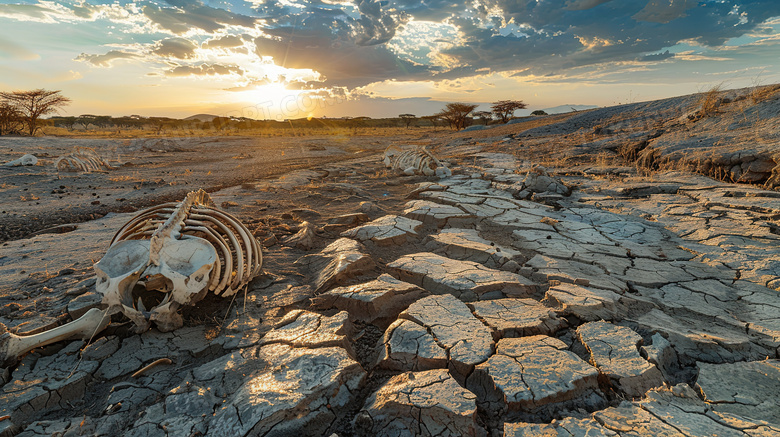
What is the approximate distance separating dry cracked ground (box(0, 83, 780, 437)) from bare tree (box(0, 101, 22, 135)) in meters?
22.0

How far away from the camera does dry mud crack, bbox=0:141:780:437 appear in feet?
5.12

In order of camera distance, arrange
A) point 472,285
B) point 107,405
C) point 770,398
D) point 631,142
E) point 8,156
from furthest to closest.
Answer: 1. point 8,156
2. point 631,142
3. point 472,285
4. point 107,405
5. point 770,398

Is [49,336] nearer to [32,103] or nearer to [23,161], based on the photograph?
[23,161]

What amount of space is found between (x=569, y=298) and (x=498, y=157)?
8395 mm

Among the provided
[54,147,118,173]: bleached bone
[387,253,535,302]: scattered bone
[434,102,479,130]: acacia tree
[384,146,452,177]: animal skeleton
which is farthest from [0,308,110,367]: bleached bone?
[434,102,479,130]: acacia tree

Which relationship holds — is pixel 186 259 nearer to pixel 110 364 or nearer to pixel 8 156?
pixel 110 364

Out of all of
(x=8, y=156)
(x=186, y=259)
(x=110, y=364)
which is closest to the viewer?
(x=110, y=364)

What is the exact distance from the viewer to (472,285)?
2.69 metres

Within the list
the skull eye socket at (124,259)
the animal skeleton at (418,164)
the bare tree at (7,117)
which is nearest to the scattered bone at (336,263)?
the skull eye socket at (124,259)

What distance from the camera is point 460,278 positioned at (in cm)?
283

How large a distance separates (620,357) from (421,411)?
1.18m

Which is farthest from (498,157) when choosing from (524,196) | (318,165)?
(318,165)

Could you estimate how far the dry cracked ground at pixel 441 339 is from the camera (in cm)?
156

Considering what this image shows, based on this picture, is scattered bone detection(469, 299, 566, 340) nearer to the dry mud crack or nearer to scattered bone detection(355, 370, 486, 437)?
the dry mud crack
